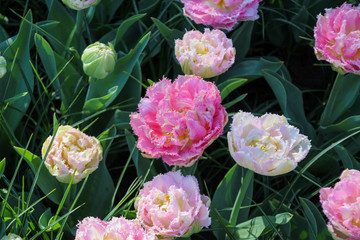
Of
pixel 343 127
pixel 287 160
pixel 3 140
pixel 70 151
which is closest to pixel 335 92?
pixel 343 127

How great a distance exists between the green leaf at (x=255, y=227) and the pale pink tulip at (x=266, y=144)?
0.47 ft

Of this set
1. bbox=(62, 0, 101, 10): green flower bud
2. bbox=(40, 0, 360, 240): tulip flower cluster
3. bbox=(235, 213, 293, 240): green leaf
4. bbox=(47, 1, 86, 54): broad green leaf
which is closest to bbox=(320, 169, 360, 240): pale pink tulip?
bbox=(40, 0, 360, 240): tulip flower cluster

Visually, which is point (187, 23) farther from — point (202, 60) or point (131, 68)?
point (202, 60)

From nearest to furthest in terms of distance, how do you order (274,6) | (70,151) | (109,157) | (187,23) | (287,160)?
(287,160)
(70,151)
(109,157)
(187,23)
(274,6)

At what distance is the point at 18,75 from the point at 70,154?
348 millimetres

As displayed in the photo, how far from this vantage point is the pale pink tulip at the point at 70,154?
0.83m

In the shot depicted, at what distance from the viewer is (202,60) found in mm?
939

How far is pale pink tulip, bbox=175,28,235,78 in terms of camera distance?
938mm

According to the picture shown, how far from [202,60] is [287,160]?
0.30m

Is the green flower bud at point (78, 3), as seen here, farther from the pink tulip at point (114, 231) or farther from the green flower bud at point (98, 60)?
the pink tulip at point (114, 231)

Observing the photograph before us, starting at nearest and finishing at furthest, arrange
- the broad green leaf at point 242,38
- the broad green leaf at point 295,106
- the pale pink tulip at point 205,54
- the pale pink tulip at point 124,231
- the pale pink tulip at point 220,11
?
the pale pink tulip at point 124,231 < the pale pink tulip at point 205,54 < the pale pink tulip at point 220,11 < the broad green leaf at point 295,106 < the broad green leaf at point 242,38

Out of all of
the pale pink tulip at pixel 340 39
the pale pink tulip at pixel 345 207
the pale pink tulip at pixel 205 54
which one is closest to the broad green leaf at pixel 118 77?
the pale pink tulip at pixel 205 54

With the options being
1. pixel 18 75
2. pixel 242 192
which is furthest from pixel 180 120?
pixel 18 75

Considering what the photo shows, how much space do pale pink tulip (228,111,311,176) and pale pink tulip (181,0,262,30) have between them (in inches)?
13.5
